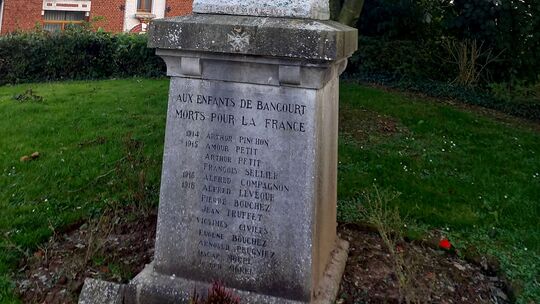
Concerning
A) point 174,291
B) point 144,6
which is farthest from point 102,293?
point 144,6

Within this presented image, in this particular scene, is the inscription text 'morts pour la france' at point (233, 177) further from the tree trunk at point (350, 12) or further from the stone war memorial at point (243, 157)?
the tree trunk at point (350, 12)

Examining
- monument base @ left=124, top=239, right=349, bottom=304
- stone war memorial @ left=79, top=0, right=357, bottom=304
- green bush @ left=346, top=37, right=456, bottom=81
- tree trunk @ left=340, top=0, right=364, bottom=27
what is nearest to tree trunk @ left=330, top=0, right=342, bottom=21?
tree trunk @ left=340, top=0, right=364, bottom=27

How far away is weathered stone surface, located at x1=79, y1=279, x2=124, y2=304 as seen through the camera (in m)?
3.40

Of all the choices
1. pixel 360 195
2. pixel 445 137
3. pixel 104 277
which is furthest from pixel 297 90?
pixel 445 137

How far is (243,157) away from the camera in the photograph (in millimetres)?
3240

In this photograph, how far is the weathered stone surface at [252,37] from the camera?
2.89m

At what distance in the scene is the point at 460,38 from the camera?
1279 centimetres

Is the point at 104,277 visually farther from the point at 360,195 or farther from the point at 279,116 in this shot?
the point at 360,195

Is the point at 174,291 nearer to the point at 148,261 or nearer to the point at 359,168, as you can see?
the point at 148,261

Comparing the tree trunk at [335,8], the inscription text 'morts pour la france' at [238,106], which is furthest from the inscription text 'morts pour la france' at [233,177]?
the tree trunk at [335,8]

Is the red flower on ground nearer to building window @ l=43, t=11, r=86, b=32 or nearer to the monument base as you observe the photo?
the monument base

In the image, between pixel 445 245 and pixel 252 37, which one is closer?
pixel 252 37

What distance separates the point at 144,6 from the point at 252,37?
23.4 meters

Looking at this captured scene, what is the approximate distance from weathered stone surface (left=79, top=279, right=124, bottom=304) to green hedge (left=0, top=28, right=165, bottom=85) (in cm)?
1182
